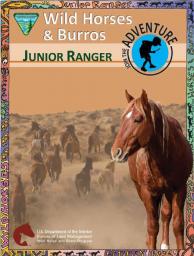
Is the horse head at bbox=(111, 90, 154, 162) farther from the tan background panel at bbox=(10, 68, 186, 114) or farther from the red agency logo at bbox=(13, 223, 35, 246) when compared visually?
the red agency logo at bbox=(13, 223, 35, 246)

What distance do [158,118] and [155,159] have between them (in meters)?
0.38

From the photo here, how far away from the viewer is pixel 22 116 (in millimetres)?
4941

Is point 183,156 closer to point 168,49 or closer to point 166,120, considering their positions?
point 166,120

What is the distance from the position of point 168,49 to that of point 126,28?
0.44m

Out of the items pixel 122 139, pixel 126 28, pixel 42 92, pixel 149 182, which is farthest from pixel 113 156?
pixel 126 28

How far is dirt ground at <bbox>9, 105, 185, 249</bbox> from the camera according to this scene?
4.90m

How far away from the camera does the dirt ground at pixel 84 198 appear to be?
16.1ft

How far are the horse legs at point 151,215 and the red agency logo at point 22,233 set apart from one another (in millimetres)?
1089

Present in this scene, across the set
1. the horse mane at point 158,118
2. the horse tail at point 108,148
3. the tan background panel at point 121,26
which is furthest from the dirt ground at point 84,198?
the tan background panel at point 121,26

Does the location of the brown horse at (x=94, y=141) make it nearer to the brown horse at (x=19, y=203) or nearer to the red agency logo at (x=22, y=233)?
the brown horse at (x=19, y=203)

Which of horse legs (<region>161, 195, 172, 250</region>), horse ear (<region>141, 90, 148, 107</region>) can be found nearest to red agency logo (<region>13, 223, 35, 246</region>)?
horse legs (<region>161, 195, 172, 250</region>)

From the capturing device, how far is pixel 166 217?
16.1 ft

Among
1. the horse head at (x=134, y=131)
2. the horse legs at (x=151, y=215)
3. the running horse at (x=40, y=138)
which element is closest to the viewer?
the horse head at (x=134, y=131)

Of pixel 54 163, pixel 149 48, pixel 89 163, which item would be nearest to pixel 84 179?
pixel 89 163
